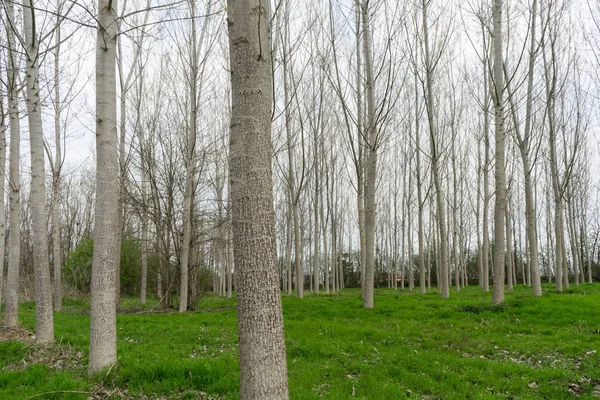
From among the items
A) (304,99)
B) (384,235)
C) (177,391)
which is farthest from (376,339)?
(384,235)

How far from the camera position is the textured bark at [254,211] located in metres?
1.93

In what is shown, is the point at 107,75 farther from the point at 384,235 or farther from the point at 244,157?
the point at 384,235

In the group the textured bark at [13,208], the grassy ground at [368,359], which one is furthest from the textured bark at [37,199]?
the textured bark at [13,208]

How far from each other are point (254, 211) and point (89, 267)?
70.5 ft

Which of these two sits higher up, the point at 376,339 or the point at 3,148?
the point at 3,148

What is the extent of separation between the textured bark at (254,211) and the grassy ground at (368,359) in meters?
2.19

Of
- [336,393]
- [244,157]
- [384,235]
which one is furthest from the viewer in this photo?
[384,235]

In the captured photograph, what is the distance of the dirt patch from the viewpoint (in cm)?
651

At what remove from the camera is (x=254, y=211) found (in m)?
2.00

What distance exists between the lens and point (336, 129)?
18.8m

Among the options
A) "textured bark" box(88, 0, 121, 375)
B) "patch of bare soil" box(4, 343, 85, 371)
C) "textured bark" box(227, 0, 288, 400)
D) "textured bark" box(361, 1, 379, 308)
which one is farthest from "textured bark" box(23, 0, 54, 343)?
"textured bark" box(361, 1, 379, 308)

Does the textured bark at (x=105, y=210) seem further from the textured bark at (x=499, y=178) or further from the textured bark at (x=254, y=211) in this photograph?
the textured bark at (x=499, y=178)

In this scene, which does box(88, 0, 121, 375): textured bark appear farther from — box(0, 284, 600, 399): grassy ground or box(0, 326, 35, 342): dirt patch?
box(0, 326, 35, 342): dirt patch

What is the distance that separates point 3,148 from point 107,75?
6787 mm
